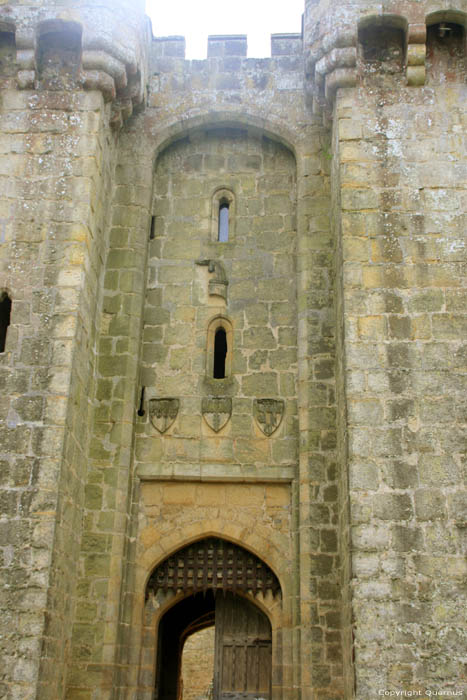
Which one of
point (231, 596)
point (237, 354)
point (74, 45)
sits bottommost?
point (231, 596)

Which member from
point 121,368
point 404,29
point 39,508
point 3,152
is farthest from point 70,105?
point 39,508

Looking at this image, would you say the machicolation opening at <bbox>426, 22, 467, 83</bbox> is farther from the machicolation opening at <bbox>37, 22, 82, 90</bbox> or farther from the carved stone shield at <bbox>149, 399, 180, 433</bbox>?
the carved stone shield at <bbox>149, 399, 180, 433</bbox>

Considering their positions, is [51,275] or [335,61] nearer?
[51,275]

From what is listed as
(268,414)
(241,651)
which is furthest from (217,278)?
(241,651)

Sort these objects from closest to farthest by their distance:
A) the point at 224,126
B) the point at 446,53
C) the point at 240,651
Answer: the point at 240,651
the point at 446,53
the point at 224,126

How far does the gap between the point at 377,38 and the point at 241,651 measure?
650 cm

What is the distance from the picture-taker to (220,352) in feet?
30.2

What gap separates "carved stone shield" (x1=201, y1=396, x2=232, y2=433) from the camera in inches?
340

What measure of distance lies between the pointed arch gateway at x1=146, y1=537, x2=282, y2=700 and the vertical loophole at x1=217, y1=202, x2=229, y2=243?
3.41 meters

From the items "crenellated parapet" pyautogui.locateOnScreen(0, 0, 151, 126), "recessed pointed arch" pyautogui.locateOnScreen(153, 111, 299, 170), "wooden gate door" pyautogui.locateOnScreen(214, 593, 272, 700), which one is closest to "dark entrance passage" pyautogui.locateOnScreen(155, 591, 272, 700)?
"wooden gate door" pyautogui.locateOnScreen(214, 593, 272, 700)

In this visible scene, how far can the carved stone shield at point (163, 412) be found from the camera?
871 centimetres

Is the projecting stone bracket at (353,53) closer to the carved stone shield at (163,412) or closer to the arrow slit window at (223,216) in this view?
the arrow slit window at (223,216)

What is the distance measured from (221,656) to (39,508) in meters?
2.78

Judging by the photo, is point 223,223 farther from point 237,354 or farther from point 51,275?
point 51,275
